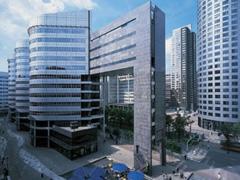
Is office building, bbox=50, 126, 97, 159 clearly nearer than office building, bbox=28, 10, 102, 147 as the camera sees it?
Yes

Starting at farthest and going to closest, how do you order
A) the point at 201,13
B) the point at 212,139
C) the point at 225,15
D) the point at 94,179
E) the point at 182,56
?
the point at 182,56, the point at 201,13, the point at 225,15, the point at 212,139, the point at 94,179

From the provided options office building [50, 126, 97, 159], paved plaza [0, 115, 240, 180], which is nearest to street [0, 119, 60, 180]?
paved plaza [0, 115, 240, 180]

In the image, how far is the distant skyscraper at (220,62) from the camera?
7938 cm

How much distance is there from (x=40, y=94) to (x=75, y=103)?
11.1 meters

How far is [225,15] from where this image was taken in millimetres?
81562

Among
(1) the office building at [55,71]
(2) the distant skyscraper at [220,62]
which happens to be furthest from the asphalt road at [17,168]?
(2) the distant skyscraper at [220,62]

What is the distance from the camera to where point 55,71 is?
61.3 meters

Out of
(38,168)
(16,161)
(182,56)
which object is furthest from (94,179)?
(182,56)

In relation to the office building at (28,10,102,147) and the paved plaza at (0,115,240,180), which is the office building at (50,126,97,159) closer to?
the paved plaza at (0,115,240,180)

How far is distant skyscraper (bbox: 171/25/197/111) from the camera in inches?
6914

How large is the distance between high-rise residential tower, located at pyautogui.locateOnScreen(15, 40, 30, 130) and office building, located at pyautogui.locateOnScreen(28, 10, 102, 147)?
28.0 m

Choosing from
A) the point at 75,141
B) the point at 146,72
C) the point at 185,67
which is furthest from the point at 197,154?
the point at 185,67

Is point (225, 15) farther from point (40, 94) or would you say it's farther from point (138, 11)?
point (40, 94)

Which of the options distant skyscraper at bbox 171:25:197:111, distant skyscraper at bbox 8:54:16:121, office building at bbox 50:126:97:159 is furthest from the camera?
distant skyscraper at bbox 171:25:197:111
